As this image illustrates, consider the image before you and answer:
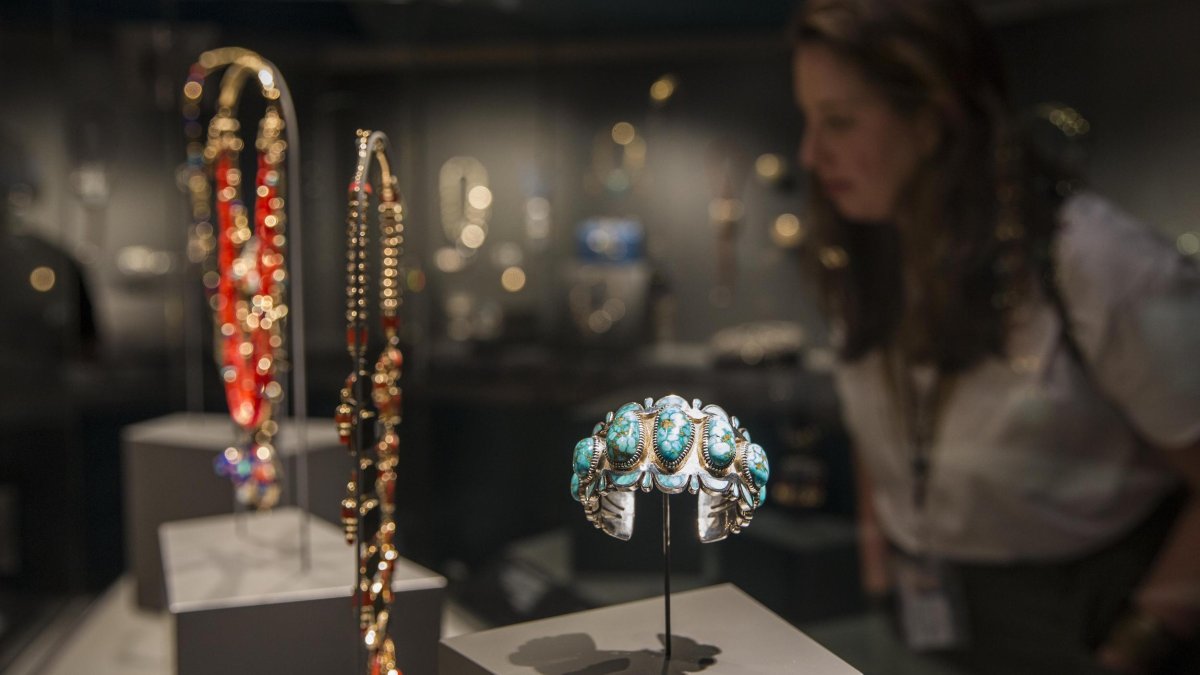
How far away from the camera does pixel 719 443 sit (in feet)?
5.69

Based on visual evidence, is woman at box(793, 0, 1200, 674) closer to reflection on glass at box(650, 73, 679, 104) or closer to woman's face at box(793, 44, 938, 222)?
woman's face at box(793, 44, 938, 222)

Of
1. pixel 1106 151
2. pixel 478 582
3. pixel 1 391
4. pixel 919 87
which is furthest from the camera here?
pixel 478 582

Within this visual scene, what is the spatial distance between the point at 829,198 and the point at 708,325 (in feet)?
1.98

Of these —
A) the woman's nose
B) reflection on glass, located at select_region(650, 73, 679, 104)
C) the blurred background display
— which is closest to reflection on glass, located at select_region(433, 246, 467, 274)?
the blurred background display

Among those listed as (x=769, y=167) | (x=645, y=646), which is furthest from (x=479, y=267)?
(x=645, y=646)

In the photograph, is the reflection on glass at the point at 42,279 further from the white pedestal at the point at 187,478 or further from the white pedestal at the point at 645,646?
the white pedestal at the point at 645,646

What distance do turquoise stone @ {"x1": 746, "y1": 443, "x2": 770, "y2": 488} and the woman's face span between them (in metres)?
1.81

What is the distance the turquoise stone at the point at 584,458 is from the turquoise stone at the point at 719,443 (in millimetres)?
197

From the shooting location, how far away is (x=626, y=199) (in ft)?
12.8

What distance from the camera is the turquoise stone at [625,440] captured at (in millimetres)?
1735

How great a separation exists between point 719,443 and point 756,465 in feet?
0.28

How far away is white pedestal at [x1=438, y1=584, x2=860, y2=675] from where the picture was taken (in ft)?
5.75

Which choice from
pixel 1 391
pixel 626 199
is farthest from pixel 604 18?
pixel 1 391

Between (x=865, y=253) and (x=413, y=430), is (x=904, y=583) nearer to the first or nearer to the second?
(x=865, y=253)
